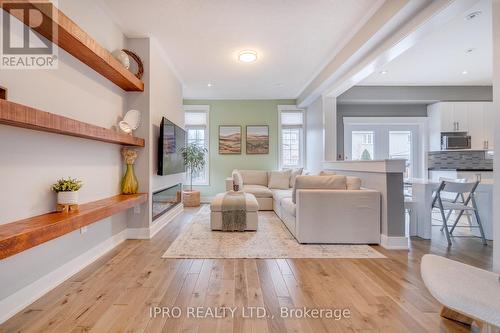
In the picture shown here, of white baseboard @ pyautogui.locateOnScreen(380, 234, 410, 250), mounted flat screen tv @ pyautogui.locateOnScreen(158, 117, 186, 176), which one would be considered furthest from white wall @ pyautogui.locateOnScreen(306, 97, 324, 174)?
mounted flat screen tv @ pyautogui.locateOnScreen(158, 117, 186, 176)

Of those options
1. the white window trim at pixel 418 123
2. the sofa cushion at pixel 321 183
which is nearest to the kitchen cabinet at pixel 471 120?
the white window trim at pixel 418 123

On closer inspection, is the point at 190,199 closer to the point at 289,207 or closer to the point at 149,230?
the point at 149,230

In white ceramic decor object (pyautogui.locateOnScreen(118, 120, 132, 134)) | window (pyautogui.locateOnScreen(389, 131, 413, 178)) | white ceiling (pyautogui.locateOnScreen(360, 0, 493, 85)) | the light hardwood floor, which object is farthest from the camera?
window (pyautogui.locateOnScreen(389, 131, 413, 178))

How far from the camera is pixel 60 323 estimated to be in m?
1.55

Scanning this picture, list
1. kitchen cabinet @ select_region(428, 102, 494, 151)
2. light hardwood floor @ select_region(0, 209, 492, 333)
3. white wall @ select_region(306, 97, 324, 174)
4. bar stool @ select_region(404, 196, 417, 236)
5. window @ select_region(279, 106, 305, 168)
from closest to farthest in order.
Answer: light hardwood floor @ select_region(0, 209, 492, 333), bar stool @ select_region(404, 196, 417, 236), white wall @ select_region(306, 97, 324, 174), kitchen cabinet @ select_region(428, 102, 494, 151), window @ select_region(279, 106, 305, 168)

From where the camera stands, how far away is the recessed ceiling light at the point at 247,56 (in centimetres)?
375

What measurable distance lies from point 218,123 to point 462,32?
5041 mm

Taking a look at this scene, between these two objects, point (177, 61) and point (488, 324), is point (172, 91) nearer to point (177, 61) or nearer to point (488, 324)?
point (177, 61)

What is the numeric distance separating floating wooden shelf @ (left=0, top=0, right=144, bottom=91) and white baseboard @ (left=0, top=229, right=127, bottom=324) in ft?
6.39

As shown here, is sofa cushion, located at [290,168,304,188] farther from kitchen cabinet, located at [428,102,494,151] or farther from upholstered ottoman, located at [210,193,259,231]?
kitchen cabinet, located at [428,102,494,151]

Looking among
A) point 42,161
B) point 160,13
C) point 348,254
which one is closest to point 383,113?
point 348,254

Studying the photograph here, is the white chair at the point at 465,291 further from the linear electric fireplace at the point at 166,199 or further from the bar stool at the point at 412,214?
the linear electric fireplace at the point at 166,199

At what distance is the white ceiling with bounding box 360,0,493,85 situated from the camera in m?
3.12
